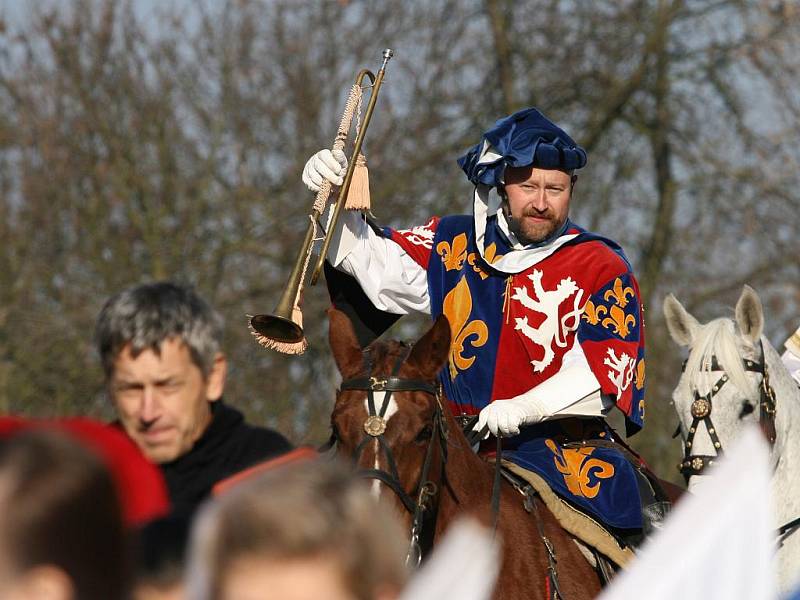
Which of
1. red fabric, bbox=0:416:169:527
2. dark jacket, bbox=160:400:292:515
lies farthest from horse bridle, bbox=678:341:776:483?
red fabric, bbox=0:416:169:527

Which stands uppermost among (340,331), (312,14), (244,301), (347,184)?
(312,14)

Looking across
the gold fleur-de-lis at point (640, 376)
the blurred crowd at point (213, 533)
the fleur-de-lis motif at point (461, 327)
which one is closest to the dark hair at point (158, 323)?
the blurred crowd at point (213, 533)

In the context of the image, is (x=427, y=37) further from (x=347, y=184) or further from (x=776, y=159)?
(x=347, y=184)

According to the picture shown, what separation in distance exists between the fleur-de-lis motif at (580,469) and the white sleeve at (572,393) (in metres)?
0.14

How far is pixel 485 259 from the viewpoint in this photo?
6.17m

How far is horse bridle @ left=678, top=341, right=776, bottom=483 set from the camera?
6266 millimetres

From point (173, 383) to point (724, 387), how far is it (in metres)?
3.28

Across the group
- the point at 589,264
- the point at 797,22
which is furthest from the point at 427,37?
the point at 589,264

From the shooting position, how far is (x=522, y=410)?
5492 mm

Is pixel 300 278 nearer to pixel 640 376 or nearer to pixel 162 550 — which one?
pixel 640 376

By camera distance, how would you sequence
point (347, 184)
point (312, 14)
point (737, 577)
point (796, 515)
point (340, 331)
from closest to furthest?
1. point (737, 577)
2. point (340, 331)
3. point (347, 184)
4. point (796, 515)
5. point (312, 14)

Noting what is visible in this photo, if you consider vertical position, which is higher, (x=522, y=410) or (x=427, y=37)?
(x=427, y=37)

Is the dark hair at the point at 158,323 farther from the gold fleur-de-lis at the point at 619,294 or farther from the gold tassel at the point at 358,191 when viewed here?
the gold fleur-de-lis at the point at 619,294

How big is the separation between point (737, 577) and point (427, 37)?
14803 mm
